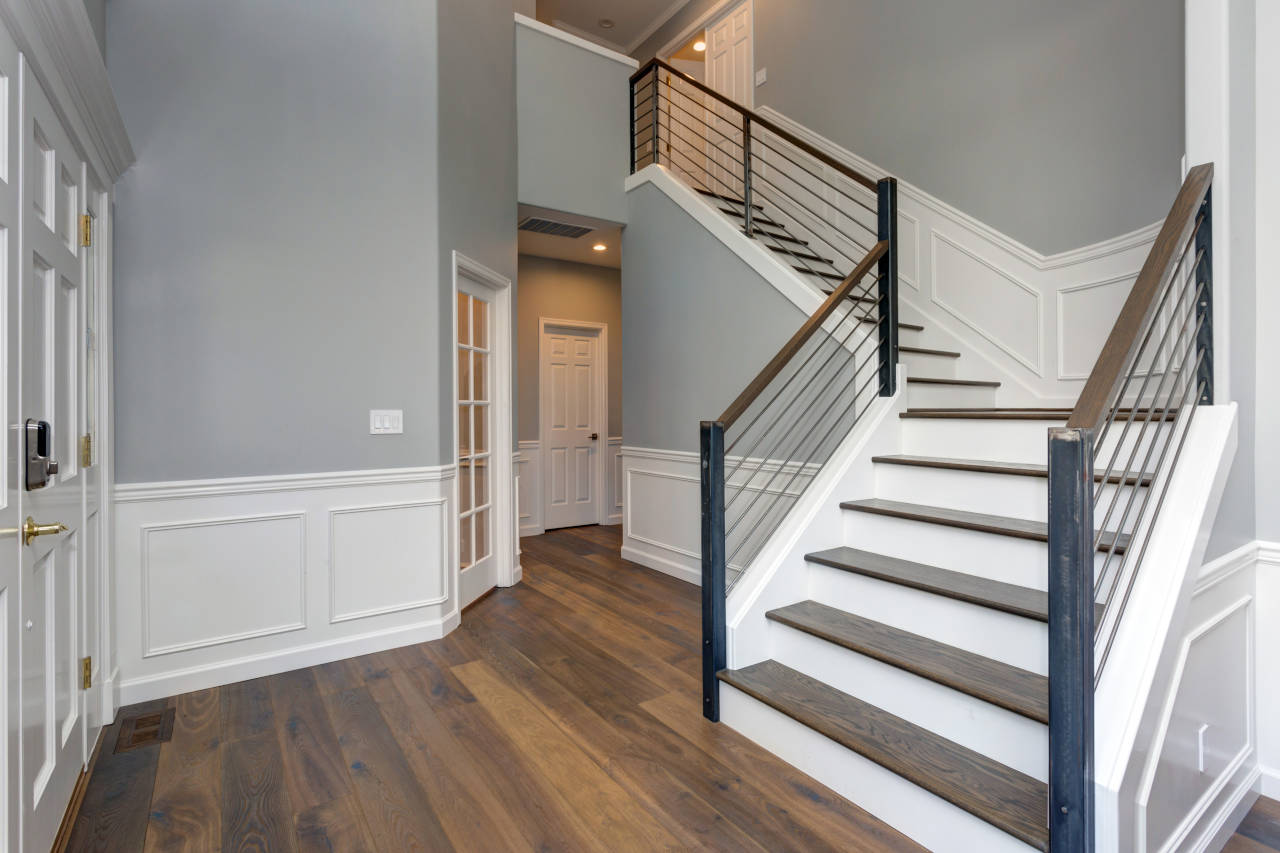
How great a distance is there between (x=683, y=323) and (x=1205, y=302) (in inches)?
108

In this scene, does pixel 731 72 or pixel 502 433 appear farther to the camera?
pixel 731 72

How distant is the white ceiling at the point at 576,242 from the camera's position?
15.2ft

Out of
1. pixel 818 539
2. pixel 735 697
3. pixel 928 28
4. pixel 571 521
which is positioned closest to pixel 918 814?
pixel 735 697

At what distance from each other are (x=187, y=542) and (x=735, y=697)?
2312 mm

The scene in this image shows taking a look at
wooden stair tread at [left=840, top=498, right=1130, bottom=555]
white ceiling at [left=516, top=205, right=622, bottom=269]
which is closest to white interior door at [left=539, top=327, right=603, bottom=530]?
white ceiling at [left=516, top=205, right=622, bottom=269]

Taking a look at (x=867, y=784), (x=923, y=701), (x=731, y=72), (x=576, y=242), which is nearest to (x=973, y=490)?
(x=923, y=701)

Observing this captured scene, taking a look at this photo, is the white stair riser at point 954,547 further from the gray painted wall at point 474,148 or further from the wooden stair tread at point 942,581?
the gray painted wall at point 474,148

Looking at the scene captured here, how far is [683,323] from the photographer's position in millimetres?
4258

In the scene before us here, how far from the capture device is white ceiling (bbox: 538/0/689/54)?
648 cm

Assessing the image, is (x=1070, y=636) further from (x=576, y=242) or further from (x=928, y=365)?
(x=576, y=242)

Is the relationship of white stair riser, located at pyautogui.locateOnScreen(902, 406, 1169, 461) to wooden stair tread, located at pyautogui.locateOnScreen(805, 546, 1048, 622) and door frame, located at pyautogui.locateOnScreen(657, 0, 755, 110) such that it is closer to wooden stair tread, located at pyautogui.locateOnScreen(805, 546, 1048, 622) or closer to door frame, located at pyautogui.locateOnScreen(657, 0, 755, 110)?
wooden stair tread, located at pyautogui.locateOnScreen(805, 546, 1048, 622)

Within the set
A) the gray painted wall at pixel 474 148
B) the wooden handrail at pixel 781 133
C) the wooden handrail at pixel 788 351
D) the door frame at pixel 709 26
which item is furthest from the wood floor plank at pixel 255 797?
the door frame at pixel 709 26

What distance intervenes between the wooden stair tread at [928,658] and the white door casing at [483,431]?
1.94 meters

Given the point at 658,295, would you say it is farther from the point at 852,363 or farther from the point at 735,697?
the point at 735,697
